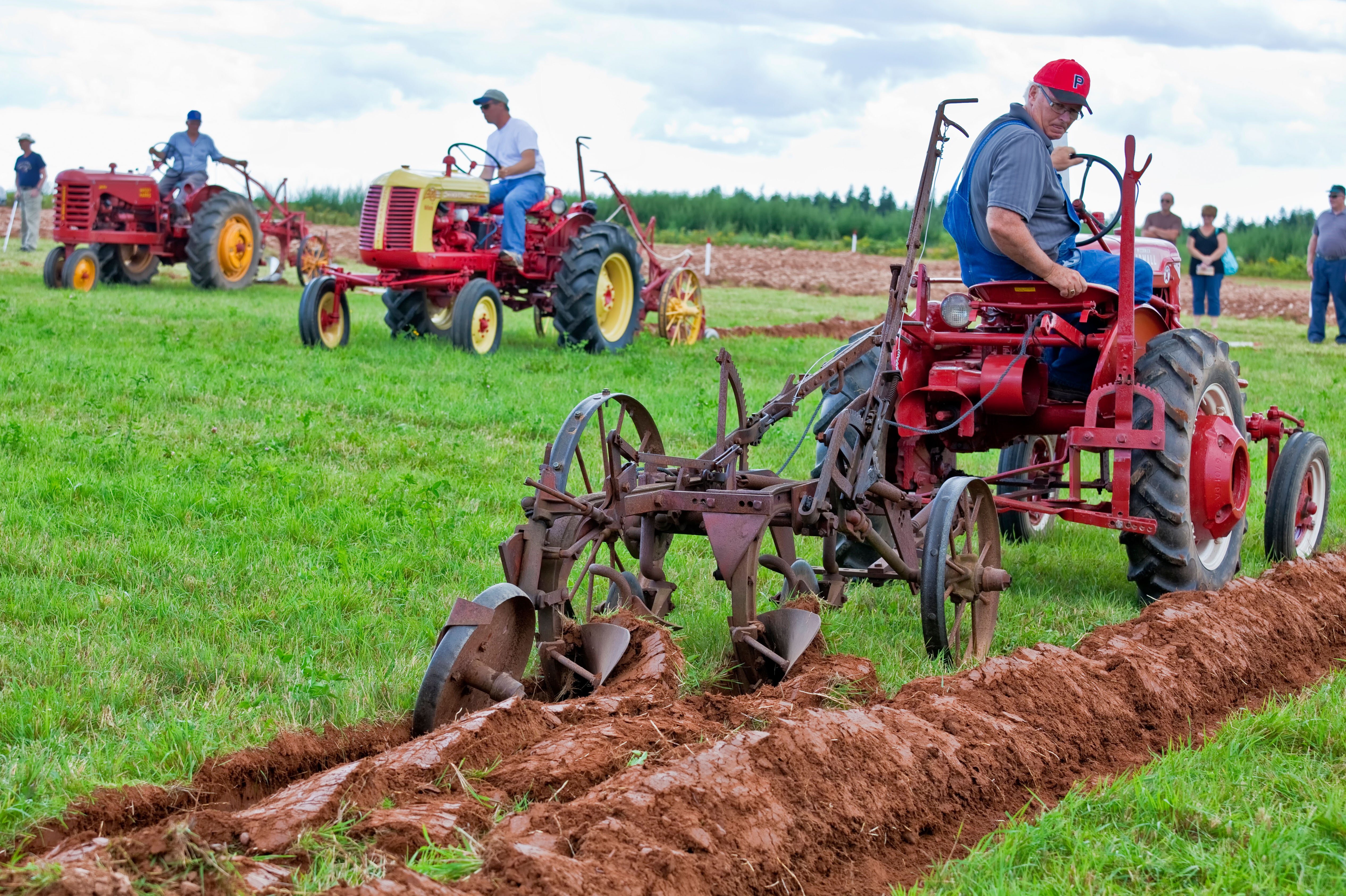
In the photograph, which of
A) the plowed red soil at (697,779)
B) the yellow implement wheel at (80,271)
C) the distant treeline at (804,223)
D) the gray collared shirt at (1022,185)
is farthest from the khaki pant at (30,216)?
the plowed red soil at (697,779)

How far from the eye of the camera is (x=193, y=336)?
11.5 m

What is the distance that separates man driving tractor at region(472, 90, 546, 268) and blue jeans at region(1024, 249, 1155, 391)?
7213 millimetres

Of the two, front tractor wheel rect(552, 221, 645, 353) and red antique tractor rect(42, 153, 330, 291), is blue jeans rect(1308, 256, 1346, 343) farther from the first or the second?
red antique tractor rect(42, 153, 330, 291)

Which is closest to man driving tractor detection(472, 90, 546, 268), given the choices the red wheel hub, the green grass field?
the green grass field

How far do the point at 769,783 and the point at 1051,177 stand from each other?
3165 millimetres

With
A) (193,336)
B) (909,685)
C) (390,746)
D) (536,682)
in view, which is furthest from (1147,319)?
(193,336)

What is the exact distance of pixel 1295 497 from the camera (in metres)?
5.86

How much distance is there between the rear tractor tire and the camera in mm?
17203

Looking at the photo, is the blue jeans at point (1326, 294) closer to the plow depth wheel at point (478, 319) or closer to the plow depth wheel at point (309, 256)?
the plow depth wheel at point (478, 319)

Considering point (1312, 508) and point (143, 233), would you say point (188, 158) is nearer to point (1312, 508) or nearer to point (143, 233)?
point (143, 233)

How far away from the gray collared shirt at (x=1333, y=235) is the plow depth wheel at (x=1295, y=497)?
1206cm

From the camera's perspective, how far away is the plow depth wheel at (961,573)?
4.28m

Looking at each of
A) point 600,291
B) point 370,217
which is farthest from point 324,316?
point 600,291

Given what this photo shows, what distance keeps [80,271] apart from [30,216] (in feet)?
25.3
